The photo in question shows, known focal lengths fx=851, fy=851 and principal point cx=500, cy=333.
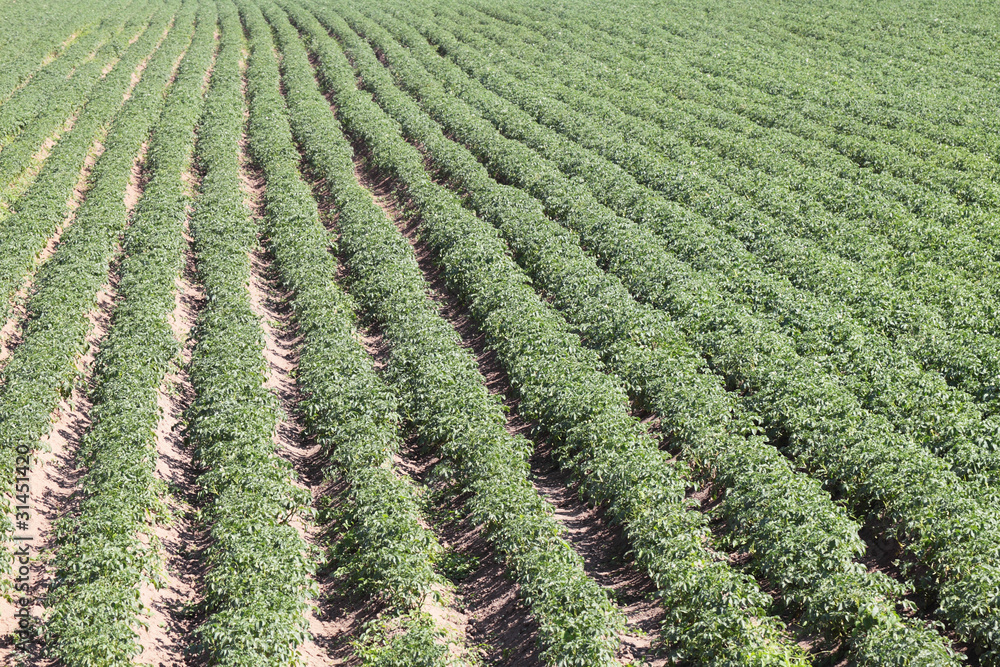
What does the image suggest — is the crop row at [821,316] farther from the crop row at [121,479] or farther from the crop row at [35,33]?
the crop row at [35,33]

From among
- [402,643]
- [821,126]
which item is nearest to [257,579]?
[402,643]

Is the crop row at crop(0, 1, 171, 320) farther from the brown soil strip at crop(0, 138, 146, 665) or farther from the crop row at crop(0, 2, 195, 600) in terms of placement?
the brown soil strip at crop(0, 138, 146, 665)

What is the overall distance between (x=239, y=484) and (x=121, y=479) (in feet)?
6.83

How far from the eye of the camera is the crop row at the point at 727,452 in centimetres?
1288

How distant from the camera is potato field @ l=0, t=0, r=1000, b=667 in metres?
13.6

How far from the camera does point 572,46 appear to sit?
2222 inches

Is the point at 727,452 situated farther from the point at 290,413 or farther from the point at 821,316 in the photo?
the point at 290,413

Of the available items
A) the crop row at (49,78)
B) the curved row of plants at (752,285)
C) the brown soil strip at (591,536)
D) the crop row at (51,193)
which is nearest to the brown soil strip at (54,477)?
the crop row at (51,193)

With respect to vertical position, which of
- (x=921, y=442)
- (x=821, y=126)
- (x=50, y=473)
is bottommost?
(x=50, y=473)

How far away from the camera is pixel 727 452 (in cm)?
1648

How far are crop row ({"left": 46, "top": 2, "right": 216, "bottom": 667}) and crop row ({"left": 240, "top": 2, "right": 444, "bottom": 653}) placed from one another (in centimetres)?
329

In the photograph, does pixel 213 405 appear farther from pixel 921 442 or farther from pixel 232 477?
pixel 921 442

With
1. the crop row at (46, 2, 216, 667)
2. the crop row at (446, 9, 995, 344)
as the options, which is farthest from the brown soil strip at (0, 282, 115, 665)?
the crop row at (446, 9, 995, 344)

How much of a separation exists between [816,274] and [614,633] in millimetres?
14861
